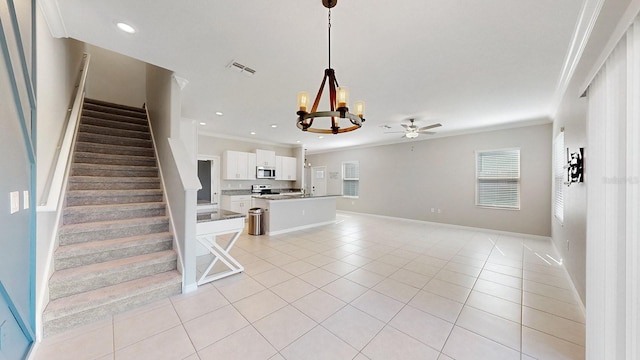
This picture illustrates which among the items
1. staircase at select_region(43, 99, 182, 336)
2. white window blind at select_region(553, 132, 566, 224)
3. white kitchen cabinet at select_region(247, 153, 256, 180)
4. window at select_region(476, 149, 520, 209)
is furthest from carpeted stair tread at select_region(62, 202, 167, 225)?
window at select_region(476, 149, 520, 209)

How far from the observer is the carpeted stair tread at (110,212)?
256 centimetres

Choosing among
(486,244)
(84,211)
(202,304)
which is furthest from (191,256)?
(486,244)

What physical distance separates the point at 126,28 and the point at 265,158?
5488 millimetres

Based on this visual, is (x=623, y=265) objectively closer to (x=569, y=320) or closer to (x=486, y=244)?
(x=569, y=320)

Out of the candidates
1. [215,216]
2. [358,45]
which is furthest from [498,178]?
[215,216]

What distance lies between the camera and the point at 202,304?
7.50 feet

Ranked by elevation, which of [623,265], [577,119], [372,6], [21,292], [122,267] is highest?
[372,6]

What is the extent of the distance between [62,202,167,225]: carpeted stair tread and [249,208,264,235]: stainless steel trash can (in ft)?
7.17

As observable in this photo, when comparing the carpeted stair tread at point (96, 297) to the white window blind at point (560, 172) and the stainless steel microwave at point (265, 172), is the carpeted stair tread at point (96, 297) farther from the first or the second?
the white window blind at point (560, 172)

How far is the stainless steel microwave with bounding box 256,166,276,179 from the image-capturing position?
729 centimetres

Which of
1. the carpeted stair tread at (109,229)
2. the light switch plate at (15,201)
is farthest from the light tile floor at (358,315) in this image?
the light switch plate at (15,201)

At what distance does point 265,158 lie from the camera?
7.52 m

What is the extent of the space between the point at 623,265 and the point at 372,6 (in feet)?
7.63

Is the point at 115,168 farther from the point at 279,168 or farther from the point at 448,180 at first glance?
the point at 448,180
